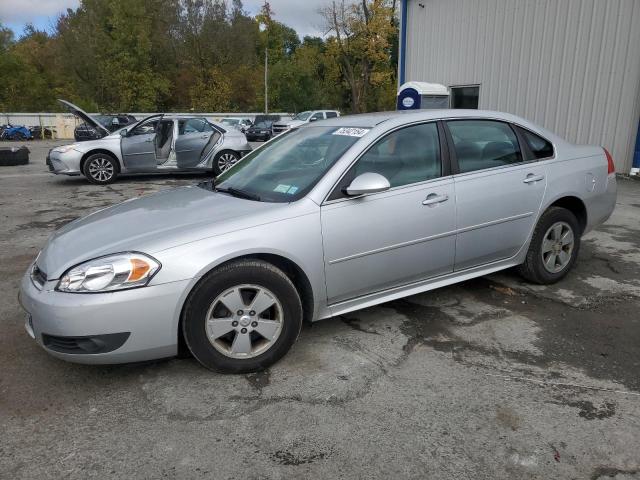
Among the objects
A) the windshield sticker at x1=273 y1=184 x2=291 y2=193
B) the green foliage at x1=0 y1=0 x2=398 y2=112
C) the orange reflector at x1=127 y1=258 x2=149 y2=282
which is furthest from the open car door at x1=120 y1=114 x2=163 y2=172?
the green foliage at x1=0 y1=0 x2=398 y2=112

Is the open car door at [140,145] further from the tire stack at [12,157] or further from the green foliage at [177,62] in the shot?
the green foliage at [177,62]

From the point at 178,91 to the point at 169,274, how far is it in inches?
2005

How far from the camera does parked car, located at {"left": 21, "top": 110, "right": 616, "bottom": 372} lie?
9.00ft

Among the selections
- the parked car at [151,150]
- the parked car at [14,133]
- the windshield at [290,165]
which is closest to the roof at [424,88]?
the parked car at [151,150]

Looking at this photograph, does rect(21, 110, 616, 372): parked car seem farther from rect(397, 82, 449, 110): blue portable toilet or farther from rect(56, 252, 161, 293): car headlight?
rect(397, 82, 449, 110): blue portable toilet

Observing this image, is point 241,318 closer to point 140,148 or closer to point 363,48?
point 140,148

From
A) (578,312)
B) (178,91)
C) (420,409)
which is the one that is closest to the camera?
(420,409)

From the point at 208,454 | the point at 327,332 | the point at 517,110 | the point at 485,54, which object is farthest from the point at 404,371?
the point at 485,54

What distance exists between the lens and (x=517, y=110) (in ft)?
40.4

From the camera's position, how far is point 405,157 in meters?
3.61

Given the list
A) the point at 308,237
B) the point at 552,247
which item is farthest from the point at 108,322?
the point at 552,247

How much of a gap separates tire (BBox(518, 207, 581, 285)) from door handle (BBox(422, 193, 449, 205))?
1.07 meters

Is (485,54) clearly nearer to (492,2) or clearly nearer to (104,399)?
(492,2)

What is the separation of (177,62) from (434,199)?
49.8 metres
